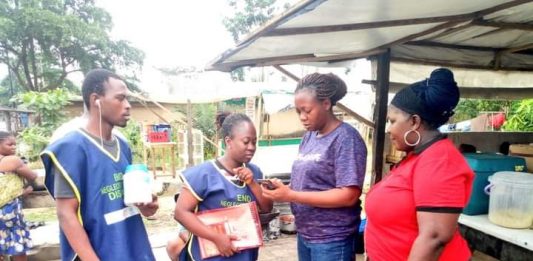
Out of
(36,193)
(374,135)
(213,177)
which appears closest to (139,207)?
(213,177)

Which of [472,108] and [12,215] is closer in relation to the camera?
[12,215]

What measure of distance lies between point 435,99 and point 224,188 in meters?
1.10

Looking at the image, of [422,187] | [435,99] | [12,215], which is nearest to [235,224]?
[422,187]

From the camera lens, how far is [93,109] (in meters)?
1.68

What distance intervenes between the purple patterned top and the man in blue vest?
2.68 feet

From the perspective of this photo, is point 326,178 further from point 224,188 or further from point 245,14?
point 245,14

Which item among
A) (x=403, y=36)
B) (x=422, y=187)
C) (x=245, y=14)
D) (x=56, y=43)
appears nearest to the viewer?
(x=422, y=187)

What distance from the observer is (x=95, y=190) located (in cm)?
159

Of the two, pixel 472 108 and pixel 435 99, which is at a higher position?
pixel 435 99

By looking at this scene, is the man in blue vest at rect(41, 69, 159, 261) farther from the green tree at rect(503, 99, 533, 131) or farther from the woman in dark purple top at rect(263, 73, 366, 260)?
the green tree at rect(503, 99, 533, 131)

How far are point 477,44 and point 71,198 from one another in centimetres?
389

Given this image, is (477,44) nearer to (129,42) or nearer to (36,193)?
(36,193)

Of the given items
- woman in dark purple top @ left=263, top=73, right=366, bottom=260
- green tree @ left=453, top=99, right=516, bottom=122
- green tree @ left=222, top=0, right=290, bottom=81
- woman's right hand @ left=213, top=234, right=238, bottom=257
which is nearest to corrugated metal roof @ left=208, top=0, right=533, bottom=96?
woman in dark purple top @ left=263, top=73, right=366, bottom=260

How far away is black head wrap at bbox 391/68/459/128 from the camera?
1348 millimetres
